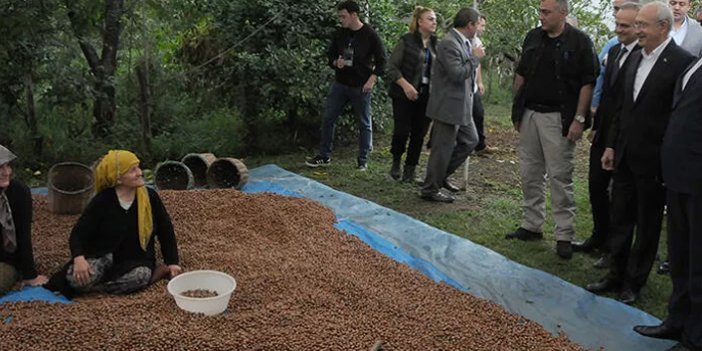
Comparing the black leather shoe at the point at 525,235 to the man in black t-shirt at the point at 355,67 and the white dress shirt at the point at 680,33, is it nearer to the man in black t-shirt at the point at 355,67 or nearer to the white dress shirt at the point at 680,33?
the white dress shirt at the point at 680,33

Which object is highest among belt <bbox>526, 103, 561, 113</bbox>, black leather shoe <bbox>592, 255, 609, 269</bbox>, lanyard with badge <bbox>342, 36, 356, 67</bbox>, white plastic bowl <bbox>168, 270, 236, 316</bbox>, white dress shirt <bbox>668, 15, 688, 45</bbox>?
white dress shirt <bbox>668, 15, 688, 45</bbox>

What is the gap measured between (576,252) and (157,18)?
486 centimetres

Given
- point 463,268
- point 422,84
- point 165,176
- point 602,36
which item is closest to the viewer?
point 463,268

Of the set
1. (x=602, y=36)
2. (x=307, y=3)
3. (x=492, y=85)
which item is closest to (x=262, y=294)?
(x=307, y=3)

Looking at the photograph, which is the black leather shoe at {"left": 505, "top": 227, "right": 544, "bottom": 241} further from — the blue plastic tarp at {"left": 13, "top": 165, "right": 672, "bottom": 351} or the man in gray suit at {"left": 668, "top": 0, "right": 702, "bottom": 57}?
the man in gray suit at {"left": 668, "top": 0, "right": 702, "bottom": 57}

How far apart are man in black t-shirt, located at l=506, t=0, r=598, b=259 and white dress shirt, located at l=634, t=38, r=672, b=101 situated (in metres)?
0.65

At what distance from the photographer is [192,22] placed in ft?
24.3

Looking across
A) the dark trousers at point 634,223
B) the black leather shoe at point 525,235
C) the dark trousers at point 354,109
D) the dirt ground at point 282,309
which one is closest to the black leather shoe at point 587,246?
the black leather shoe at point 525,235

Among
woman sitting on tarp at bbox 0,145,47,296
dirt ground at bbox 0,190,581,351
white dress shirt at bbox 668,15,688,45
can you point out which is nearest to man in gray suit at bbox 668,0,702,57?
white dress shirt at bbox 668,15,688,45

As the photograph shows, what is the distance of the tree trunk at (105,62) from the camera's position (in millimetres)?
6738

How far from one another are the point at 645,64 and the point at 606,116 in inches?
22.4

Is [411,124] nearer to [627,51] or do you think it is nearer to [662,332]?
[627,51]

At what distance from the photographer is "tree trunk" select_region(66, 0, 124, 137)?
6.74m

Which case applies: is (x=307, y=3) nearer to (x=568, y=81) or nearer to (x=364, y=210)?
(x=364, y=210)
